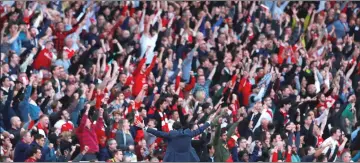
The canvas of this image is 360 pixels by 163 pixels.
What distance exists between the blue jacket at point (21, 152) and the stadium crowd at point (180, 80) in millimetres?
14

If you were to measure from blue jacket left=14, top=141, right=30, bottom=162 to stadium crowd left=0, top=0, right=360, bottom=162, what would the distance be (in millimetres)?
14

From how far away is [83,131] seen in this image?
24.0m

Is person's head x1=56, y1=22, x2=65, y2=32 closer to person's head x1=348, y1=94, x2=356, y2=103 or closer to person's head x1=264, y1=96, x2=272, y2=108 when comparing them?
person's head x1=264, y1=96, x2=272, y2=108

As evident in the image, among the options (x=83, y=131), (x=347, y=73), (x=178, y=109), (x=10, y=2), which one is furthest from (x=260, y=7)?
(x=83, y=131)

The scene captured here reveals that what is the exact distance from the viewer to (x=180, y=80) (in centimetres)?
2873

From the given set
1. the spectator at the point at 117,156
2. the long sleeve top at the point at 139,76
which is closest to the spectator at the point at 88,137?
the spectator at the point at 117,156

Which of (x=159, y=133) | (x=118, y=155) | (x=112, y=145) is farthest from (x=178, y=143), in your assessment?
(x=112, y=145)

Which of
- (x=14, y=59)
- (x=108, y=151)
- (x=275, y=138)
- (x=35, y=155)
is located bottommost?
(x=35, y=155)

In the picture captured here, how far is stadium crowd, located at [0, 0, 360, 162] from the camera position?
954 inches

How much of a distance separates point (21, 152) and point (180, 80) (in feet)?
21.2

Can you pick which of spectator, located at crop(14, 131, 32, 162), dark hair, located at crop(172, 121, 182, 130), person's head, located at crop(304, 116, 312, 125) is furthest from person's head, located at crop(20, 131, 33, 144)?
person's head, located at crop(304, 116, 312, 125)

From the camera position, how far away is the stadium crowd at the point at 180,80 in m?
24.2

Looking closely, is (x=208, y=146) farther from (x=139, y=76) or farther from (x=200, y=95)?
(x=139, y=76)

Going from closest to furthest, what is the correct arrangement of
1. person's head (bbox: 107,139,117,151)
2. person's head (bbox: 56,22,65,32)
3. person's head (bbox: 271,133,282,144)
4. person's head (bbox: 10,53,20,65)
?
1. person's head (bbox: 107,139,117,151)
2. person's head (bbox: 271,133,282,144)
3. person's head (bbox: 10,53,20,65)
4. person's head (bbox: 56,22,65,32)
